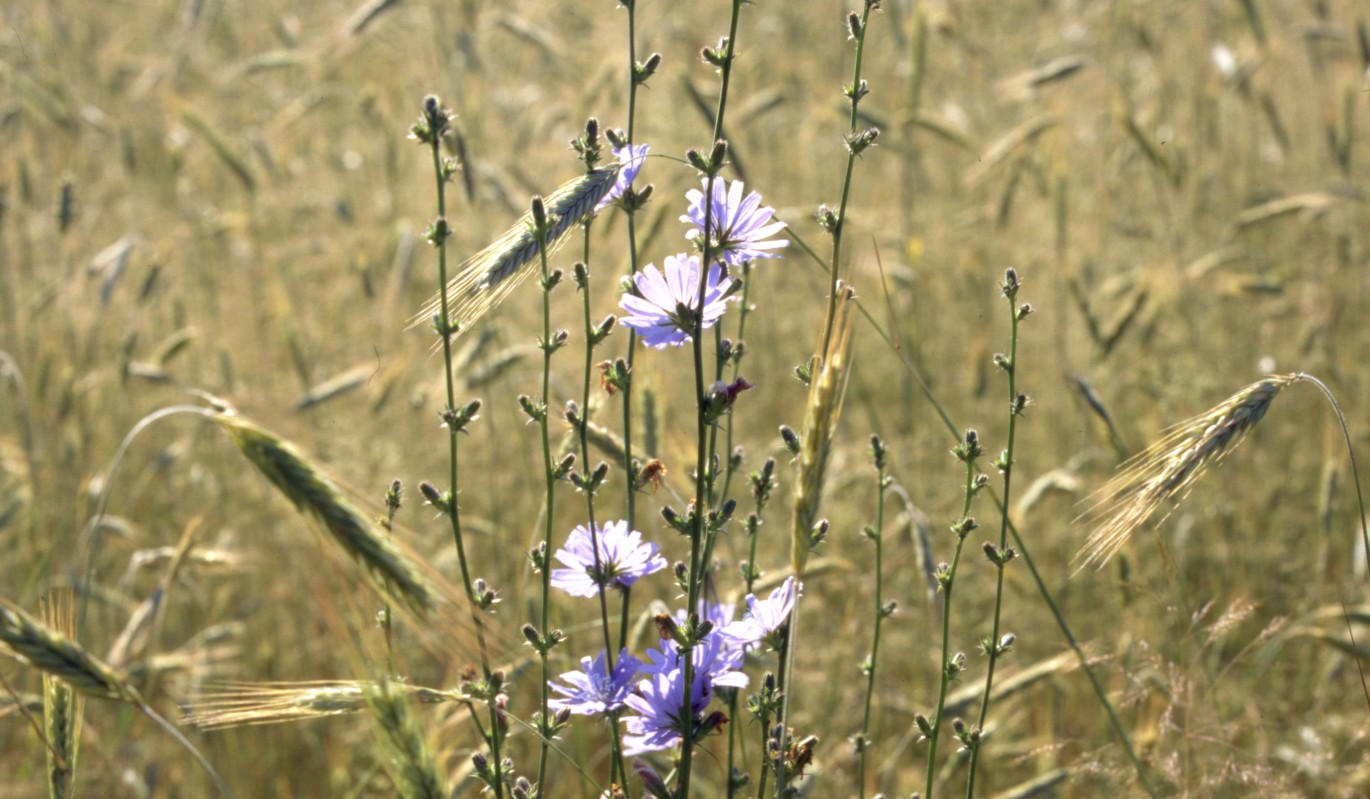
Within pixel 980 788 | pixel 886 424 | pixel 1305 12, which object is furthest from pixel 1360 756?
pixel 1305 12

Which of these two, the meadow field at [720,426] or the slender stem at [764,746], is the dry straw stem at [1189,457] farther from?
the slender stem at [764,746]

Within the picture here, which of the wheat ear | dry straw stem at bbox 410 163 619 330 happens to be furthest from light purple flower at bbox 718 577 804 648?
the wheat ear

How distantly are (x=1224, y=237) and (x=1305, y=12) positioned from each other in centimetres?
355

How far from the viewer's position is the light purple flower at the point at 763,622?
4.02 ft

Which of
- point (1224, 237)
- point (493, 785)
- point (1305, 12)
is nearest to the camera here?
point (493, 785)

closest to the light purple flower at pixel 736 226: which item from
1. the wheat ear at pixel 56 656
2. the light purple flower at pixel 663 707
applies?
the light purple flower at pixel 663 707

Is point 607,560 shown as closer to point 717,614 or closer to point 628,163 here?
point 717,614

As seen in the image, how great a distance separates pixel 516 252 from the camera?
1.19 m

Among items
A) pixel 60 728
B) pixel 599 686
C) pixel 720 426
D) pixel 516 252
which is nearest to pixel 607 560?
pixel 599 686

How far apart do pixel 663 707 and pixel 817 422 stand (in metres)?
0.35

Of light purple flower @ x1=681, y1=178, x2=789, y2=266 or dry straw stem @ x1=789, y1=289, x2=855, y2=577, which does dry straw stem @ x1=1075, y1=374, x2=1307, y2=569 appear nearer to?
dry straw stem @ x1=789, y1=289, x2=855, y2=577

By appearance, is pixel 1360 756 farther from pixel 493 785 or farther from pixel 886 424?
pixel 493 785

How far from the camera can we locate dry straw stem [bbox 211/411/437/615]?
1.04m

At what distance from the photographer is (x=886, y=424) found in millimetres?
3967
